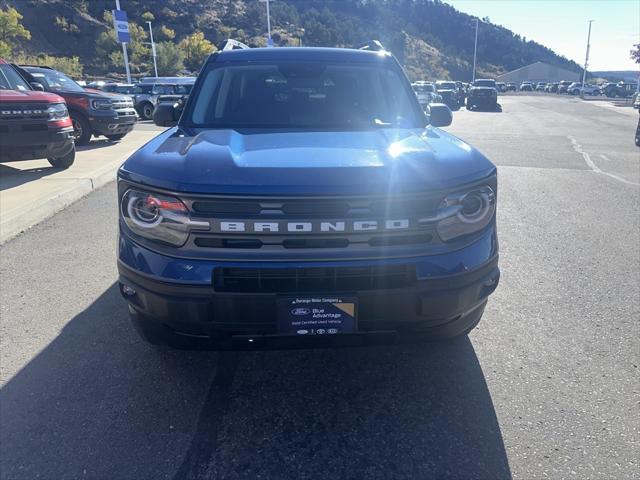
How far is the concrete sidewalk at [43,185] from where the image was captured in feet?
19.1

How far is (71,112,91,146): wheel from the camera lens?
11.7 m

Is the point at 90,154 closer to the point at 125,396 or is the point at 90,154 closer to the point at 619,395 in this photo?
the point at 125,396

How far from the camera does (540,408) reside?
2.61 m

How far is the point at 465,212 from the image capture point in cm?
241

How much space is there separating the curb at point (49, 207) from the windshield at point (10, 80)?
1.75 meters

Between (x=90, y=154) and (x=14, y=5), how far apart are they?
254 feet

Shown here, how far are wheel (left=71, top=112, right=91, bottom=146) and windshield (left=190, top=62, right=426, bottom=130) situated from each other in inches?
367

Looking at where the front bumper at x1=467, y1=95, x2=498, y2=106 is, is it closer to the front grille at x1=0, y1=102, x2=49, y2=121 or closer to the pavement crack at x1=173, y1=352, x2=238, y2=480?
the front grille at x1=0, y1=102, x2=49, y2=121

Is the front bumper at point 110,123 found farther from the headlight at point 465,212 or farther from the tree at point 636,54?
the tree at point 636,54

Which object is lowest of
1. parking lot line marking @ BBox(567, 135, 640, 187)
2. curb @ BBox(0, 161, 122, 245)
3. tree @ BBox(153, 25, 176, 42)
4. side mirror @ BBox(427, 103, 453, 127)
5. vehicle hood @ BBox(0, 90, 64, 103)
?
parking lot line marking @ BBox(567, 135, 640, 187)

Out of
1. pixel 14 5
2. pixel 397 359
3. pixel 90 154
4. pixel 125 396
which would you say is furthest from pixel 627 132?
pixel 14 5

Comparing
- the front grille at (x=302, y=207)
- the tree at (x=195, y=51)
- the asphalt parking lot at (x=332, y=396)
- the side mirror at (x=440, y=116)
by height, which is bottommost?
the asphalt parking lot at (x=332, y=396)

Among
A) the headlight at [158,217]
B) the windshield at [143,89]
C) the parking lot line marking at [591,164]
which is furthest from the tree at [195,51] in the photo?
the headlight at [158,217]

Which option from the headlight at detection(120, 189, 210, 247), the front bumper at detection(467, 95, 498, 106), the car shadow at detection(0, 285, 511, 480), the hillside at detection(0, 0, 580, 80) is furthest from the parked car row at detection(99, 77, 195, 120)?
the hillside at detection(0, 0, 580, 80)
